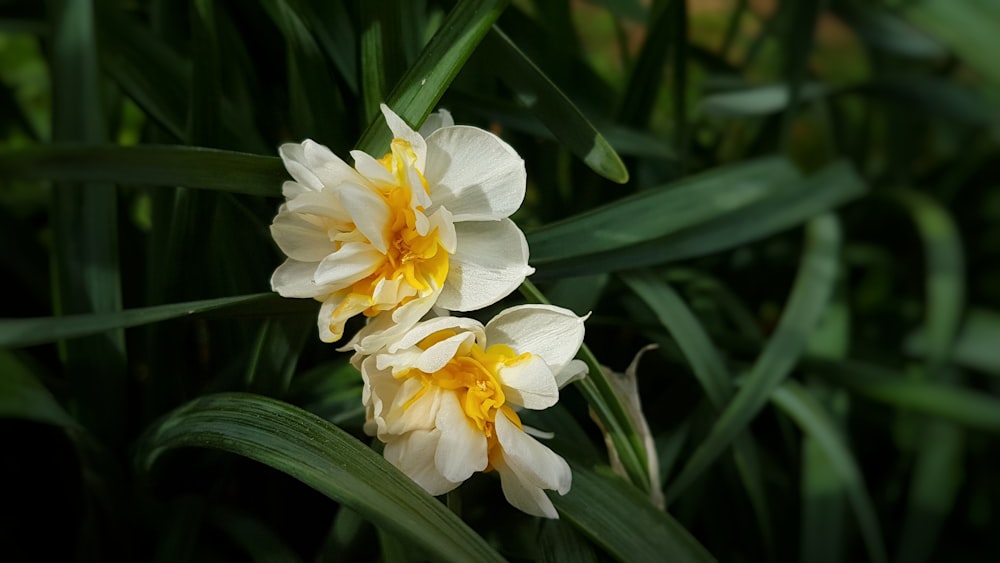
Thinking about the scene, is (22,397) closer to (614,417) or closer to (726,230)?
(614,417)

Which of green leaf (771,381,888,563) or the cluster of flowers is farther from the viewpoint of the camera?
green leaf (771,381,888,563)

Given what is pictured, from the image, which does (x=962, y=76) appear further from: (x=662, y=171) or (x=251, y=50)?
(x=251, y=50)

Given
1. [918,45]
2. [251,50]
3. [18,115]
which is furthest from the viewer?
[918,45]

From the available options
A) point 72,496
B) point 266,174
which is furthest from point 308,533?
point 266,174

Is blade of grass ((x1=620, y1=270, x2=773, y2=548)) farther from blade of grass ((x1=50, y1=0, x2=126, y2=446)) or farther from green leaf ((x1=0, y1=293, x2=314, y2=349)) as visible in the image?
blade of grass ((x1=50, y1=0, x2=126, y2=446))

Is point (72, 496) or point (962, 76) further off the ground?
point (962, 76)

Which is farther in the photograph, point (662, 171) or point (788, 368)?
point (662, 171)

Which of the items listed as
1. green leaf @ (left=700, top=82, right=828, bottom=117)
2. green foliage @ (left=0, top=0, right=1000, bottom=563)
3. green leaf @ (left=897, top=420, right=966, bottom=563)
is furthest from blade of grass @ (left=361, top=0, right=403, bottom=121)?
green leaf @ (left=897, top=420, right=966, bottom=563)
